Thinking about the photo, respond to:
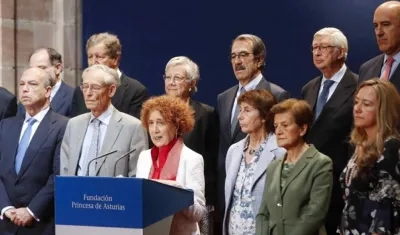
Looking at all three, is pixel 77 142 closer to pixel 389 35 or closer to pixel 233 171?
pixel 233 171

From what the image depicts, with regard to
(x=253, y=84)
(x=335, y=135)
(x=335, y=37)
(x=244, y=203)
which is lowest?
(x=244, y=203)

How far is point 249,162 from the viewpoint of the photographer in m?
3.98

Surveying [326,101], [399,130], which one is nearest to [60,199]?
[399,130]

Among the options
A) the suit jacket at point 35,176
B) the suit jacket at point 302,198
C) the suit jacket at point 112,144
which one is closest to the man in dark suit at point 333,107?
the suit jacket at point 302,198

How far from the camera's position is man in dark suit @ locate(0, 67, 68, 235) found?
13.8ft

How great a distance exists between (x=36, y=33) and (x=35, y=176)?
2262mm

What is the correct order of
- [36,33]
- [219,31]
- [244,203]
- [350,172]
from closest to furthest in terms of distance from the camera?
[350,172]
[244,203]
[219,31]
[36,33]

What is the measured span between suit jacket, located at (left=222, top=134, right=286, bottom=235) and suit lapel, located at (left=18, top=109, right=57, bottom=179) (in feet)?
3.49

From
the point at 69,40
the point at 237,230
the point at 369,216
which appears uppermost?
the point at 69,40

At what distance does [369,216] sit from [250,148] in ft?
3.15

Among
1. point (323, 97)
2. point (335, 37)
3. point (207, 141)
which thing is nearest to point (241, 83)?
point (207, 141)

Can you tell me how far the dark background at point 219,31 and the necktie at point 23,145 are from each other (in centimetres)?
175

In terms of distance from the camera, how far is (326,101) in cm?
420

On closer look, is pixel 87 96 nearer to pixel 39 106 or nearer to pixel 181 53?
pixel 39 106
